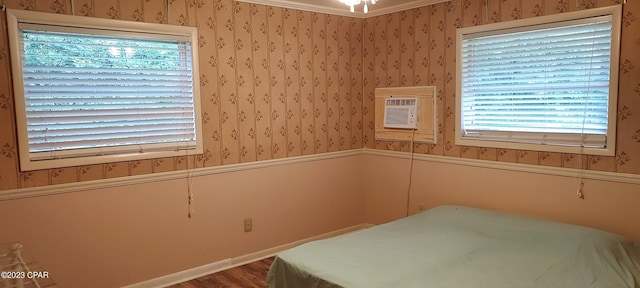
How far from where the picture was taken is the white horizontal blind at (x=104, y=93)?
8.95 ft

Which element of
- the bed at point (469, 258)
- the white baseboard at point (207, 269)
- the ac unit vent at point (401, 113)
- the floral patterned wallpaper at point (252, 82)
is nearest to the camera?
the bed at point (469, 258)

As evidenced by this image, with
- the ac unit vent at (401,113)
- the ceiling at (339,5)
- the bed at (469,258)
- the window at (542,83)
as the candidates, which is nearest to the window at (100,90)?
the ceiling at (339,5)

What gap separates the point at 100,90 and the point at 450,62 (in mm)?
2615

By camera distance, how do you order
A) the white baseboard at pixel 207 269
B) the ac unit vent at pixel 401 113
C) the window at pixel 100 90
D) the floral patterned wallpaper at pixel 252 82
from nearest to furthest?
the window at pixel 100 90
the floral patterned wallpaper at pixel 252 82
the white baseboard at pixel 207 269
the ac unit vent at pixel 401 113

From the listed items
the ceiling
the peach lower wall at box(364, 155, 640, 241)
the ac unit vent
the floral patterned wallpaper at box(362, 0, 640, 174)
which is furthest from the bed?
the ceiling

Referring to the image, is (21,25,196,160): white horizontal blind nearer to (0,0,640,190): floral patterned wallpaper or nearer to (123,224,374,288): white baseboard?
(0,0,640,190): floral patterned wallpaper

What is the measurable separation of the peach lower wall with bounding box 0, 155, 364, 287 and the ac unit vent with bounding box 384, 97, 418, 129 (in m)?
0.58

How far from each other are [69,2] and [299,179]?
2.20 m

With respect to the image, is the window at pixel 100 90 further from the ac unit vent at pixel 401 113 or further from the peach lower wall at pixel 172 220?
the ac unit vent at pixel 401 113

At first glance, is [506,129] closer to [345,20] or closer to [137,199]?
[345,20]

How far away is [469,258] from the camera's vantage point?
2.52 m

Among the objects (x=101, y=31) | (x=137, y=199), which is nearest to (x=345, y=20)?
(x=101, y=31)

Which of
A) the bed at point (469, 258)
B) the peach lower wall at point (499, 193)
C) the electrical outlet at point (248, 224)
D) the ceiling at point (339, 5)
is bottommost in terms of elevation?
the electrical outlet at point (248, 224)

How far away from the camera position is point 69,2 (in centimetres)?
278
